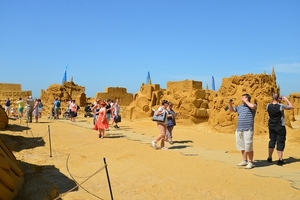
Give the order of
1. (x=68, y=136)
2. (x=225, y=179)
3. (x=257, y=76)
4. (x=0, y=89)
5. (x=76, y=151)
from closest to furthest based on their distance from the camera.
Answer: (x=225, y=179) < (x=76, y=151) < (x=68, y=136) < (x=257, y=76) < (x=0, y=89)

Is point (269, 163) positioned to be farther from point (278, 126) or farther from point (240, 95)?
point (240, 95)

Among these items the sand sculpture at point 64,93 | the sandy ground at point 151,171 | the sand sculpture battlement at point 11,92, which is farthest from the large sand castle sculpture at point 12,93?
the sandy ground at point 151,171

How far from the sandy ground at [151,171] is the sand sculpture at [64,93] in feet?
70.0

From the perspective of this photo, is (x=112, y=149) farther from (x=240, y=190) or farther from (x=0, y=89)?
(x=0, y=89)

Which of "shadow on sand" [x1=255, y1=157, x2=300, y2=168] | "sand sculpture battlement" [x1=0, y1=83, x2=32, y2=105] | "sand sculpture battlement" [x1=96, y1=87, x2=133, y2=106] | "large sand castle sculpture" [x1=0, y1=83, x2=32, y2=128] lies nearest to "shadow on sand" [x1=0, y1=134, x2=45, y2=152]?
"shadow on sand" [x1=255, y1=157, x2=300, y2=168]

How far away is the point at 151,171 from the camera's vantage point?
273 inches

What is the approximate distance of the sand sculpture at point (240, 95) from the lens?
44.6 feet

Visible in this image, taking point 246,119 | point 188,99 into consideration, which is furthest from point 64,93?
point 246,119

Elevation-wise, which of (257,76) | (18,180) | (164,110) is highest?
(257,76)

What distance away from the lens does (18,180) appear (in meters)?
4.08

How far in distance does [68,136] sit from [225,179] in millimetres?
7834

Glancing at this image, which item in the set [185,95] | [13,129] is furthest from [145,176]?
[185,95]

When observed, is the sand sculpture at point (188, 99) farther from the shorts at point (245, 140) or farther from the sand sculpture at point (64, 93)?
the sand sculpture at point (64, 93)

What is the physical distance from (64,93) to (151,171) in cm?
2753
